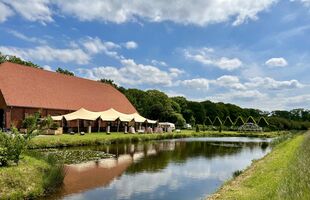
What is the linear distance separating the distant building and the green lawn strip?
694 inches

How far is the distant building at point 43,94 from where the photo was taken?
36156mm

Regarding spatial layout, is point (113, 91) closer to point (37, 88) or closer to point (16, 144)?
point (37, 88)

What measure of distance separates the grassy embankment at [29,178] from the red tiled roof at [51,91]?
2394 cm

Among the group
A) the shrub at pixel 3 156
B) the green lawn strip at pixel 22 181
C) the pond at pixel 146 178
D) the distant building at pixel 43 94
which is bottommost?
the pond at pixel 146 178

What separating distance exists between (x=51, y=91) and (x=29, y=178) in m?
33.1

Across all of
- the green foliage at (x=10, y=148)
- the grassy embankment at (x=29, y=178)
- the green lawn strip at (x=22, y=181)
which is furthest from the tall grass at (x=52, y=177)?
the green foliage at (x=10, y=148)

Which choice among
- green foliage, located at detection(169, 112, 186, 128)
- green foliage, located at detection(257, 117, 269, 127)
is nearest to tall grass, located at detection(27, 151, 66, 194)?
green foliage, located at detection(169, 112, 186, 128)

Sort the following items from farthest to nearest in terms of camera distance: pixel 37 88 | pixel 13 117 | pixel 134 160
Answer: pixel 37 88 < pixel 13 117 < pixel 134 160

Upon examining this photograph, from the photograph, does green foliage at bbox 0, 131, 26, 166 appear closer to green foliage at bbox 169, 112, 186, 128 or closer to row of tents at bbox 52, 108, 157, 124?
row of tents at bbox 52, 108, 157, 124

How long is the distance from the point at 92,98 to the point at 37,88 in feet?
34.6

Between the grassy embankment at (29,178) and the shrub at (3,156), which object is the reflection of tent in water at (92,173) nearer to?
the grassy embankment at (29,178)

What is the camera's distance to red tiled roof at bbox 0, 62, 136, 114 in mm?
37900

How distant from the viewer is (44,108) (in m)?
40.3

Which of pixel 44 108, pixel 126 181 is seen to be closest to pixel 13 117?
pixel 44 108
